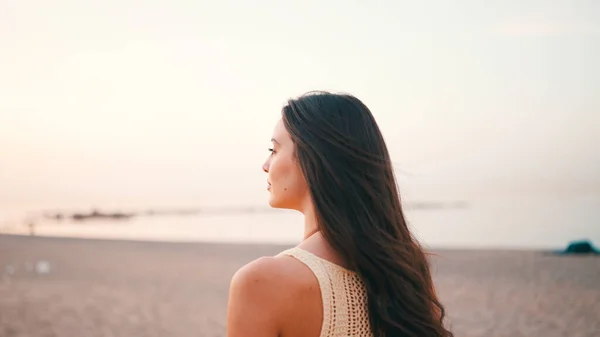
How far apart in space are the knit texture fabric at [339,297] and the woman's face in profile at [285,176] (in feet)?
0.62

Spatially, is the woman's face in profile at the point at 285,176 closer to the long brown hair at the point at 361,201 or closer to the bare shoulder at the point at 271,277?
the long brown hair at the point at 361,201

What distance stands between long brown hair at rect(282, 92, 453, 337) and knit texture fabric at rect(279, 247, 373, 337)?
1.0 inches

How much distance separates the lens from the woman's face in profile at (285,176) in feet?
5.97

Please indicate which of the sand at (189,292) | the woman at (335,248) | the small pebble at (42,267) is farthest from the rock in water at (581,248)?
the woman at (335,248)

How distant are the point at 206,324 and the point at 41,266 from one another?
23.6ft

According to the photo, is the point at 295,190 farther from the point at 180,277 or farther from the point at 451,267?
the point at 451,267

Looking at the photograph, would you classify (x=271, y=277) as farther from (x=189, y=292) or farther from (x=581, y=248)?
(x=581, y=248)

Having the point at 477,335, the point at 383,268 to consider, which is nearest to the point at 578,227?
the point at 477,335

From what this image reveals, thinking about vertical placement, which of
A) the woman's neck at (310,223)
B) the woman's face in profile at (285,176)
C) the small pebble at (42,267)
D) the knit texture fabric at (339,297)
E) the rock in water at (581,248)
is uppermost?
the woman's face in profile at (285,176)

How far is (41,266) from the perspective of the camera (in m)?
15.0

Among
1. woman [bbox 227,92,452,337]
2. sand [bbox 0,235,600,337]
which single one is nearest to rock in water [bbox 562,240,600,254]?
sand [bbox 0,235,600,337]

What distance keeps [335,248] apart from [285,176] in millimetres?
254

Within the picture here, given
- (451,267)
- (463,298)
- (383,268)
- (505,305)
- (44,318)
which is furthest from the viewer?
(451,267)

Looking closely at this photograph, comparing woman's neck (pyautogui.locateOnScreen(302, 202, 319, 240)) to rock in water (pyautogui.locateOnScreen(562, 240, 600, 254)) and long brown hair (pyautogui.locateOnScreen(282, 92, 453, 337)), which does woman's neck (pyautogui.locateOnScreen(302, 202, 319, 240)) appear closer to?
long brown hair (pyautogui.locateOnScreen(282, 92, 453, 337))
